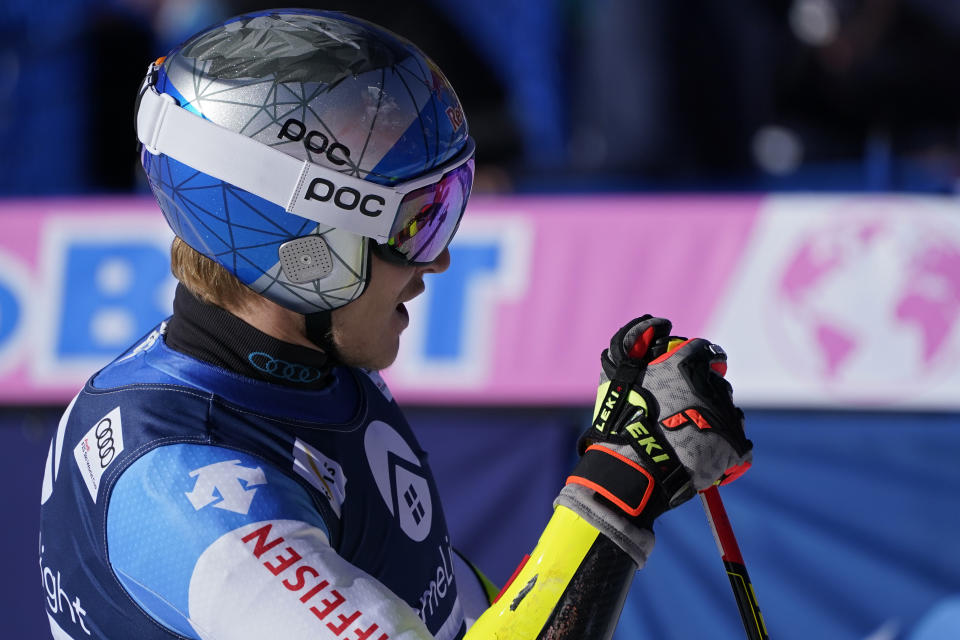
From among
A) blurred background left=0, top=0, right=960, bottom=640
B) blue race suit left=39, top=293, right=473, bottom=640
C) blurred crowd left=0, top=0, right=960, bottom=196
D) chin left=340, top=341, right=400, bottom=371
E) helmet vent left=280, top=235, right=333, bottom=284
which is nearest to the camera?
blue race suit left=39, top=293, right=473, bottom=640

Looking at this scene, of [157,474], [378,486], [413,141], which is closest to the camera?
[157,474]

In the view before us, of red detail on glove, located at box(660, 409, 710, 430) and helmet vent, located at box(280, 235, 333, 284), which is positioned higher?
helmet vent, located at box(280, 235, 333, 284)

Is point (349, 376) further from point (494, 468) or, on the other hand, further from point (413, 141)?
point (494, 468)

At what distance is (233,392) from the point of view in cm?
164

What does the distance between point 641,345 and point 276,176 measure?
0.54 meters

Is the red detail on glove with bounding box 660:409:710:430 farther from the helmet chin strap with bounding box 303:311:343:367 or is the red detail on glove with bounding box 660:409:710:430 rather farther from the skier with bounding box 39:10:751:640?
the helmet chin strap with bounding box 303:311:343:367

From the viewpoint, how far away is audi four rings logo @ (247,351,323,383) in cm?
168

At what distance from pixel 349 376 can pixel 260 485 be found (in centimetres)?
44

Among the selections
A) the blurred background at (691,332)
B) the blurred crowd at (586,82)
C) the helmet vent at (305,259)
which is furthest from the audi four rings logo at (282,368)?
the blurred crowd at (586,82)

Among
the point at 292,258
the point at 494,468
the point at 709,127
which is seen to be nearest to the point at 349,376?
the point at 292,258

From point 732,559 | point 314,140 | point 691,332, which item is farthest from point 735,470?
point 691,332

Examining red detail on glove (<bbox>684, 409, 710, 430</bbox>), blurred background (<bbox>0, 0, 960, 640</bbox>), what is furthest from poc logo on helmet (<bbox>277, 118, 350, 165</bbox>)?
blurred background (<bbox>0, 0, 960, 640</bbox>)

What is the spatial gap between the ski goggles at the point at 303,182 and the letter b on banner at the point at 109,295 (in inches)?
78.8

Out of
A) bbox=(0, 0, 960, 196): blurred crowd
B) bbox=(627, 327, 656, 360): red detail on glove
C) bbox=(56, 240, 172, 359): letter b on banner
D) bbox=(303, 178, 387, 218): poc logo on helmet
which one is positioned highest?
bbox=(303, 178, 387, 218): poc logo on helmet
